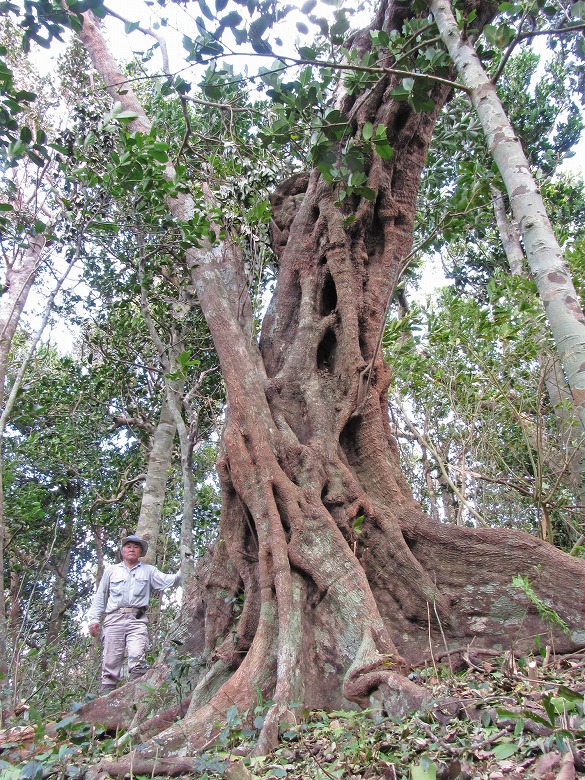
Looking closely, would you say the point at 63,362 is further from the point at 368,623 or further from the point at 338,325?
the point at 368,623

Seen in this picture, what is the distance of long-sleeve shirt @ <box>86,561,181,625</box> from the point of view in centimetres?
523

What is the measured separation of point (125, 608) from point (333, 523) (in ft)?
8.75

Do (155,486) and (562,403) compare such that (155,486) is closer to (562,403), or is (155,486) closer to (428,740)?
(562,403)

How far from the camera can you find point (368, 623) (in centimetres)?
317

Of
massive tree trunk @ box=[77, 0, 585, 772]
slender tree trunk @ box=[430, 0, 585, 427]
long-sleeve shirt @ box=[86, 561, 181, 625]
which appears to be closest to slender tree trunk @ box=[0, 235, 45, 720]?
long-sleeve shirt @ box=[86, 561, 181, 625]

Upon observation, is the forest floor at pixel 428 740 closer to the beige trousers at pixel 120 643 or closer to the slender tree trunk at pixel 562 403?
→ the slender tree trunk at pixel 562 403

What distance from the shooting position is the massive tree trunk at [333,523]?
3115 mm

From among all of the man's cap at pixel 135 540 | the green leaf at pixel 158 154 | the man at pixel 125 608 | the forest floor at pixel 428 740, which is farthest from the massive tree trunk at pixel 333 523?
the man's cap at pixel 135 540

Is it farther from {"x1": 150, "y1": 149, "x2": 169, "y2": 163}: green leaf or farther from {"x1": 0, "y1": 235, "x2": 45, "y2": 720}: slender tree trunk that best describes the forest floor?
{"x1": 150, "y1": 149, "x2": 169, "y2": 163}: green leaf

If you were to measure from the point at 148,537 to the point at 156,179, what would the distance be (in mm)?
4314

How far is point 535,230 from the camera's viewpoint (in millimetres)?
3109

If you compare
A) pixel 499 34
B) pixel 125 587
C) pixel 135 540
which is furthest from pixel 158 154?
pixel 125 587

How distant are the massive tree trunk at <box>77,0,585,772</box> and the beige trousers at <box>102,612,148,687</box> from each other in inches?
41.5

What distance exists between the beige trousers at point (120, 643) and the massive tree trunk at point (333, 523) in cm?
106
